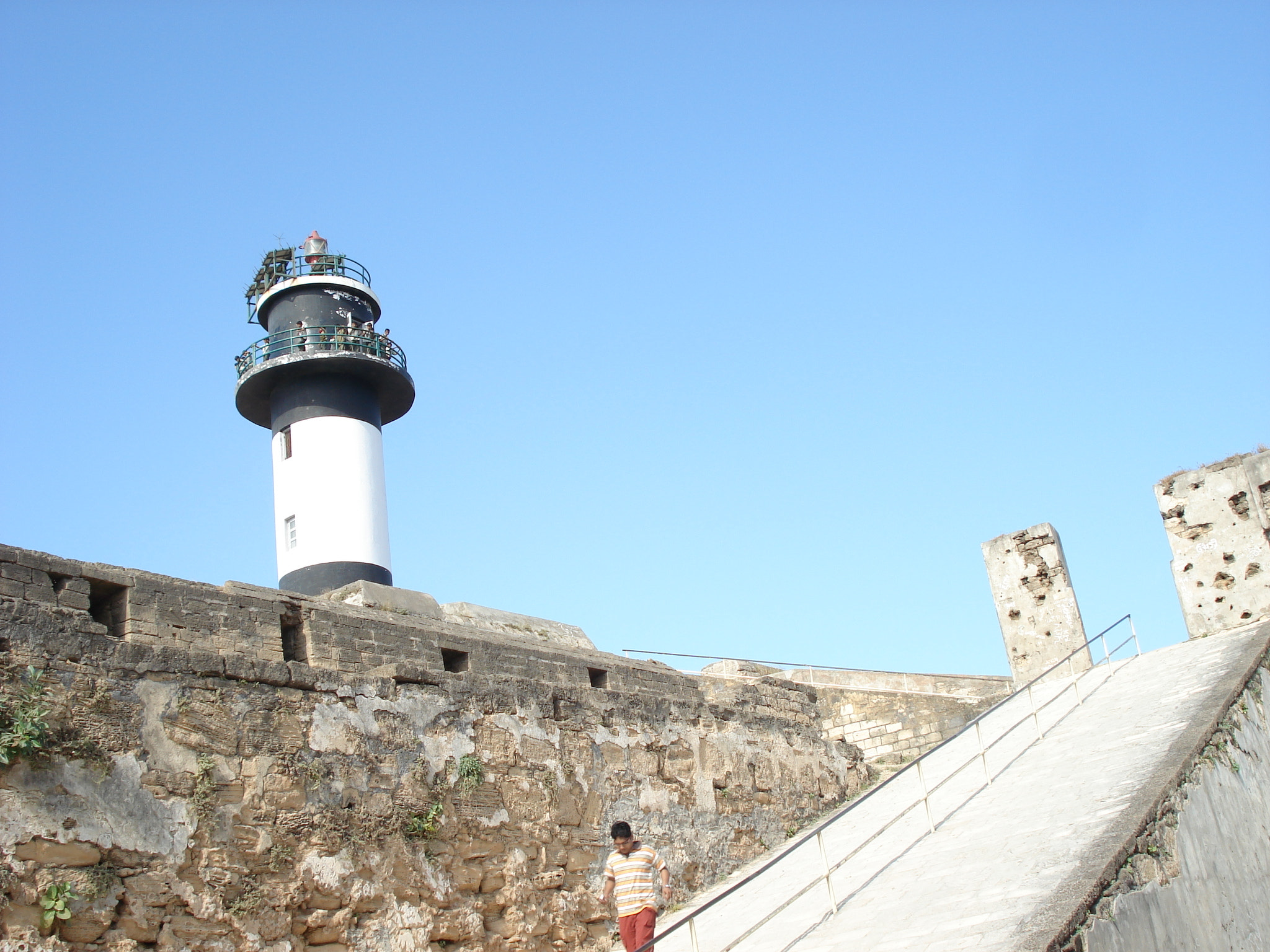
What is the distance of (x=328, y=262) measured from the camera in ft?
66.4

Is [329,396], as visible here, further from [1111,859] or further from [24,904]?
[1111,859]

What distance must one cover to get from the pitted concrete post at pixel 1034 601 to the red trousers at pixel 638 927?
779cm

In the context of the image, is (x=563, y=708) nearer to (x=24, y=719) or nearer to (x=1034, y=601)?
(x=24, y=719)

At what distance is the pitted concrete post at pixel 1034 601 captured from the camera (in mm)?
13586

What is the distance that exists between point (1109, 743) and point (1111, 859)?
3323 mm

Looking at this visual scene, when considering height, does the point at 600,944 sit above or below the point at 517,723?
below

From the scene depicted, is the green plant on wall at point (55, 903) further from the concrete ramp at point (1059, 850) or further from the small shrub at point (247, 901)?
the concrete ramp at point (1059, 850)

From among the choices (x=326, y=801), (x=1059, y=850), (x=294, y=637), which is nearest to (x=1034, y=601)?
(x=1059, y=850)

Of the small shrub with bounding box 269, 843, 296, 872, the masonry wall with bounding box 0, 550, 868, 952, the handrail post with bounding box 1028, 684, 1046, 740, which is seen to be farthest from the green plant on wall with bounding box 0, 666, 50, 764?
the handrail post with bounding box 1028, 684, 1046, 740

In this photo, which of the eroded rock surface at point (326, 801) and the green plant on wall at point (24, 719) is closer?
the green plant on wall at point (24, 719)

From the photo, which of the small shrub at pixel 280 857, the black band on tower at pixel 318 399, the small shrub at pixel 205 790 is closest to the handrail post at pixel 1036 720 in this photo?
the small shrub at pixel 280 857

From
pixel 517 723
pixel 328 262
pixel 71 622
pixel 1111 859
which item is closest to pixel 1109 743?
pixel 1111 859

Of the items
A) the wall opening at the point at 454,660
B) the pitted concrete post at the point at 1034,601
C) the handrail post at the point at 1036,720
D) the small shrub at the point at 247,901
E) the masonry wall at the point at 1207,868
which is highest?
the pitted concrete post at the point at 1034,601

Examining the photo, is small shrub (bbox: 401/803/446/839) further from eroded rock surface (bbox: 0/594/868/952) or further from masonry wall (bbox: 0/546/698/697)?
masonry wall (bbox: 0/546/698/697)
